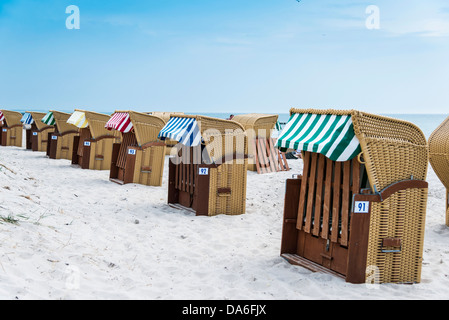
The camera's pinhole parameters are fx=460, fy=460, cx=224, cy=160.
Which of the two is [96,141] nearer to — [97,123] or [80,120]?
[97,123]

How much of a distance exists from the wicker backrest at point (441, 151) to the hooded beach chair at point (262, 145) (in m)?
6.33

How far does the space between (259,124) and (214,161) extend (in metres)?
6.30

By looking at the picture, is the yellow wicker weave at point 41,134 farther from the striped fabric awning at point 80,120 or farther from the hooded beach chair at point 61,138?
the striped fabric awning at point 80,120

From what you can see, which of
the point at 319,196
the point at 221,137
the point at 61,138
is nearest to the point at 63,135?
the point at 61,138

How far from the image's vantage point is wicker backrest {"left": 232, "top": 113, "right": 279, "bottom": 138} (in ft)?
45.4

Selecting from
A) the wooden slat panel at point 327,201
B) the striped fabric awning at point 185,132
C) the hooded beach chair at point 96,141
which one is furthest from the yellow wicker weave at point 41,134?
the wooden slat panel at point 327,201

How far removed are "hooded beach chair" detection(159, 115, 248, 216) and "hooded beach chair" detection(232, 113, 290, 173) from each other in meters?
5.45

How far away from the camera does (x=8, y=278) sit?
154 inches

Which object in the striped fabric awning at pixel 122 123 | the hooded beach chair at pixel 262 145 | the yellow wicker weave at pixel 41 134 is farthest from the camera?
the yellow wicker weave at pixel 41 134

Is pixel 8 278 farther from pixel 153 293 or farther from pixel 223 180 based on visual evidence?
pixel 223 180

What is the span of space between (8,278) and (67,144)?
13.5 metres

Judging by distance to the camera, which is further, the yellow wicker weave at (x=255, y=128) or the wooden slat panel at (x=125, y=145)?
the yellow wicker weave at (x=255, y=128)

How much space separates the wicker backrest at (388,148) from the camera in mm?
4539
